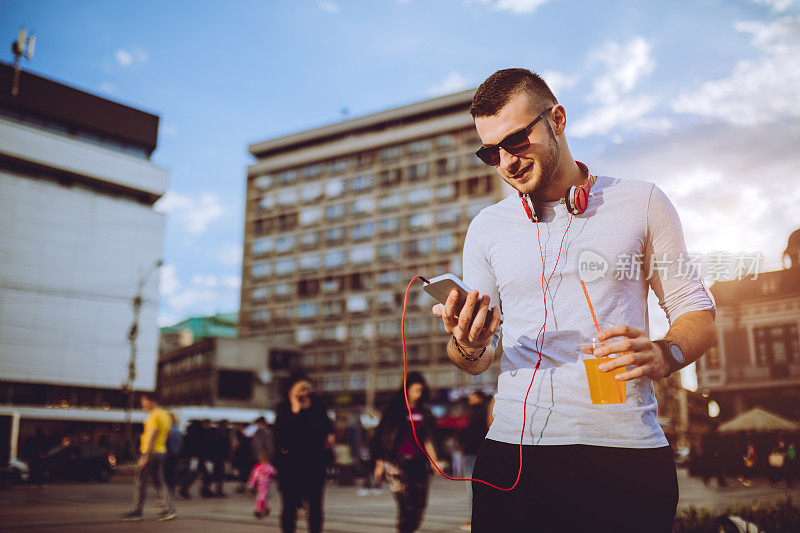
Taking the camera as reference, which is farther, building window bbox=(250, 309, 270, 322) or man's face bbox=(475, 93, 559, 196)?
building window bbox=(250, 309, 270, 322)

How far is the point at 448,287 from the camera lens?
74.8 inches

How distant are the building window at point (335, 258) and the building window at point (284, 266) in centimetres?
437

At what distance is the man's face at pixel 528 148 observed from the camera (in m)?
2.14

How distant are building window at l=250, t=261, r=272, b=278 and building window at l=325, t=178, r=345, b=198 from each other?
394 inches

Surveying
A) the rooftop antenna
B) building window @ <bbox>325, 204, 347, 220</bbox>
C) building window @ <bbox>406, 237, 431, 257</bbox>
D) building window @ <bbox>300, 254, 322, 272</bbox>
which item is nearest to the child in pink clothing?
the rooftop antenna

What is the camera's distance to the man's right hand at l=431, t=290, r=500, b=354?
1860 mm

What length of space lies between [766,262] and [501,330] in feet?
17.1

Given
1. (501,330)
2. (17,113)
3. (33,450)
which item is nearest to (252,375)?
(17,113)

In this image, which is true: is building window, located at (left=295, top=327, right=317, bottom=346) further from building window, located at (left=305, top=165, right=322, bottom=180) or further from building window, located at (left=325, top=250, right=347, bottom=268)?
building window, located at (left=305, top=165, right=322, bottom=180)

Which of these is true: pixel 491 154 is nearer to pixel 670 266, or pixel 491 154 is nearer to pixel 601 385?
pixel 670 266

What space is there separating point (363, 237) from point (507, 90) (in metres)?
64.2

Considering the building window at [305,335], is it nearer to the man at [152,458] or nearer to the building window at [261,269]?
the building window at [261,269]

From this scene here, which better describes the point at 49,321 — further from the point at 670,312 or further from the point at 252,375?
the point at 670,312

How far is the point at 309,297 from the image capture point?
6806cm
